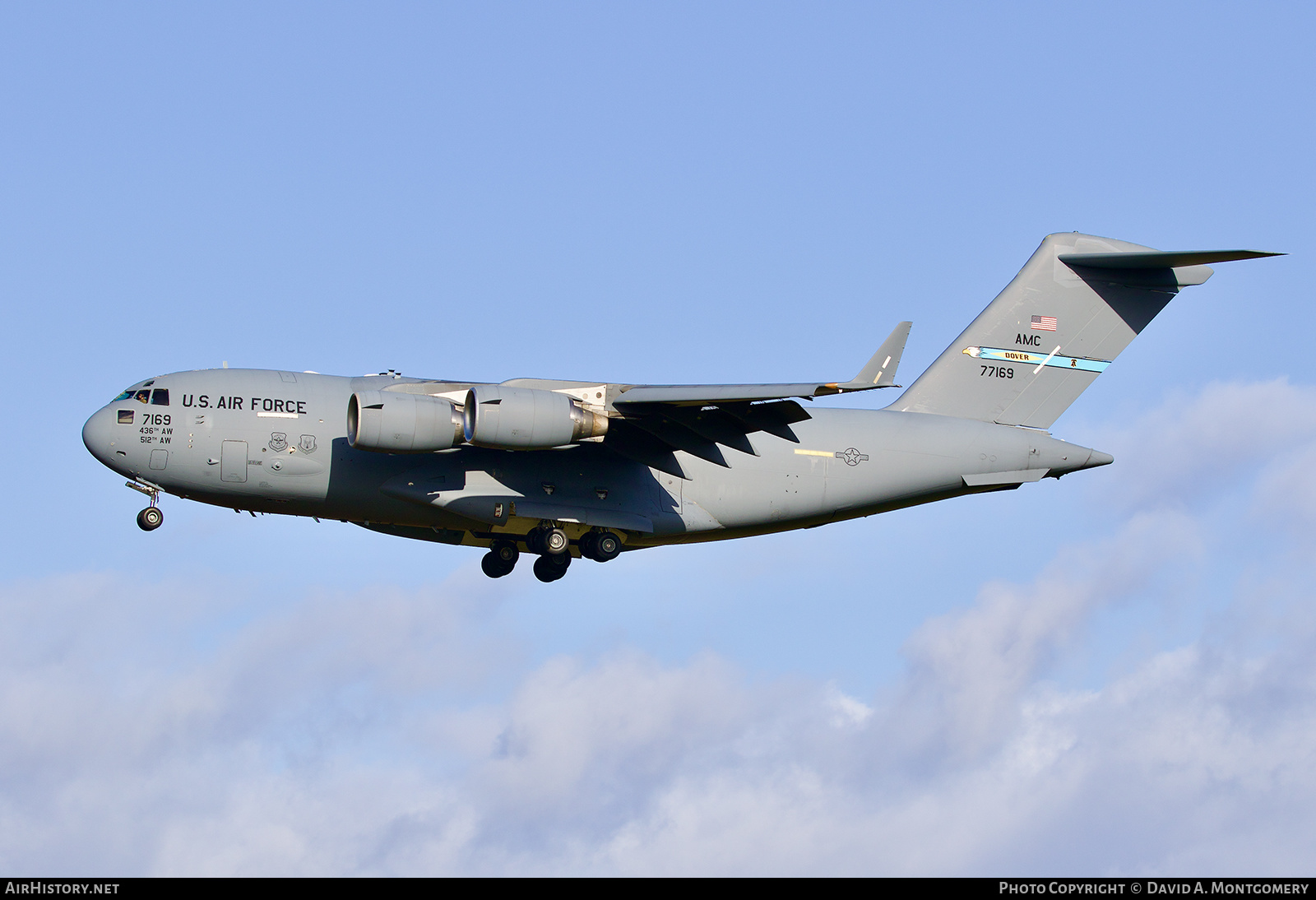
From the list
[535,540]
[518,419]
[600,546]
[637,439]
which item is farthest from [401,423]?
[600,546]

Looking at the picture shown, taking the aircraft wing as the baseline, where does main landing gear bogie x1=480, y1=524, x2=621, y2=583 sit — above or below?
below

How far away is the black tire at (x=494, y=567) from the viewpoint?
1930 centimetres

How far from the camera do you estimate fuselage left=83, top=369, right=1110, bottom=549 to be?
16734 millimetres

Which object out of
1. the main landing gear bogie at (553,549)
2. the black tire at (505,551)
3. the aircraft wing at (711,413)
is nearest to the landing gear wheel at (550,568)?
the main landing gear bogie at (553,549)

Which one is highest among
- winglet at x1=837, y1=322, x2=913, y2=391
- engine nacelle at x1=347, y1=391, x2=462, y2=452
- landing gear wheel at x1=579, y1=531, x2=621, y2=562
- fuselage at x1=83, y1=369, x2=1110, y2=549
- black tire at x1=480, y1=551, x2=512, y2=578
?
winglet at x1=837, y1=322, x2=913, y2=391

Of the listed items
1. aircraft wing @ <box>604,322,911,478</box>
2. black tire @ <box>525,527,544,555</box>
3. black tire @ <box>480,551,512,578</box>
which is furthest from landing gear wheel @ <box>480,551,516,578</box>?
aircraft wing @ <box>604,322,911,478</box>

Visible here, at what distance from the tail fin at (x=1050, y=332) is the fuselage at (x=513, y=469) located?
2.01ft

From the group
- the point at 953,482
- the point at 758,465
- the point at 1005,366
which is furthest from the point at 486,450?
the point at 1005,366

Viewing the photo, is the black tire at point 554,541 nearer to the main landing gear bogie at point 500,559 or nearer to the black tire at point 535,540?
the black tire at point 535,540

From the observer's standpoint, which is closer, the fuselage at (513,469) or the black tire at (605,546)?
the fuselage at (513,469)

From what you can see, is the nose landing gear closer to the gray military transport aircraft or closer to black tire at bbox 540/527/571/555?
the gray military transport aircraft

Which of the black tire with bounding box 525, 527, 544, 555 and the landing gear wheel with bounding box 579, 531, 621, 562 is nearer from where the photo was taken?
the black tire with bounding box 525, 527, 544, 555

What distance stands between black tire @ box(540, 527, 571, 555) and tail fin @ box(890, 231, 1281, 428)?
484 cm
